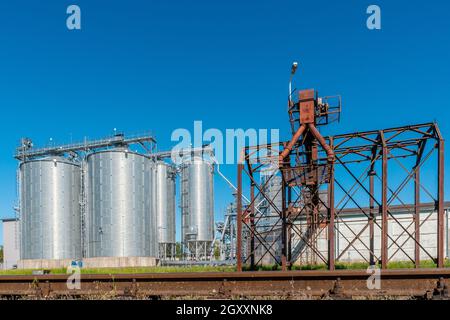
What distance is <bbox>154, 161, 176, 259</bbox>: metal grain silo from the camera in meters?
39.9

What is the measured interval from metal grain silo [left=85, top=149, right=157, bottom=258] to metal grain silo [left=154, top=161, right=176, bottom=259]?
3.93 meters

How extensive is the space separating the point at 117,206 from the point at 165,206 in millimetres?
8176

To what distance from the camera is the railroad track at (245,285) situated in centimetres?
775

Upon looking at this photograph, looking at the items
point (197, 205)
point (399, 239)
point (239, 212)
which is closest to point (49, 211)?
point (197, 205)

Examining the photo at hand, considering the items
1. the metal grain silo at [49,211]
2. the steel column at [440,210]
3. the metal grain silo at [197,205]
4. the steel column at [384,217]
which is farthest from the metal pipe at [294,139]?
the metal grain silo at [49,211]

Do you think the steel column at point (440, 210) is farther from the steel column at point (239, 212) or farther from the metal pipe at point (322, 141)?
the steel column at point (239, 212)

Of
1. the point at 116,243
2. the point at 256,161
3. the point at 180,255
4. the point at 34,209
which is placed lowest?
the point at 180,255

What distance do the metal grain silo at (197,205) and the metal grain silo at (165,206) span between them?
51.7 inches

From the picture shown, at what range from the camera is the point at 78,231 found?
120 feet

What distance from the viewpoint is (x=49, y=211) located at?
35.3 metres

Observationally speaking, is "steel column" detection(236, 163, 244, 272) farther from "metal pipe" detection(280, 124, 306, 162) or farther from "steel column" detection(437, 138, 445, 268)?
"steel column" detection(437, 138, 445, 268)

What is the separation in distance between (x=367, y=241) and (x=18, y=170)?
121 ft
